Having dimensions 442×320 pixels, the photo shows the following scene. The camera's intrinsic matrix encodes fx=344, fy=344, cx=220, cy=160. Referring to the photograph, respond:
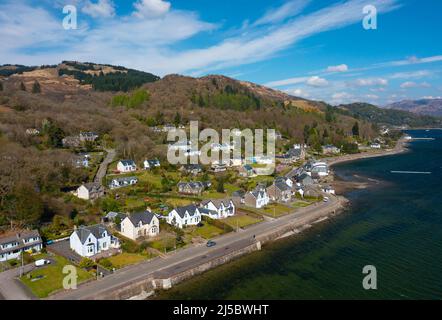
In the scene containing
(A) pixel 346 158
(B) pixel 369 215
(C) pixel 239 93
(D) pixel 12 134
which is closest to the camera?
(B) pixel 369 215

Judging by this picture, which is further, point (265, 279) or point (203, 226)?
point (203, 226)

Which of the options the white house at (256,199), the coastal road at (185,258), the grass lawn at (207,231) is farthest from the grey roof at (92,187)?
the coastal road at (185,258)

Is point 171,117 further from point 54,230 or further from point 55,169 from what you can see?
point 54,230

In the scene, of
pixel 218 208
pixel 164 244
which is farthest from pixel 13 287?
pixel 218 208

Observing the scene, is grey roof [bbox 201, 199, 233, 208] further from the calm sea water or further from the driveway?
the driveway

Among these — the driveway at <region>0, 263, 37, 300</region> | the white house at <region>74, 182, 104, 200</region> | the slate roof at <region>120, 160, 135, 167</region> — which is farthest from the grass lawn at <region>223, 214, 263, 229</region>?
the slate roof at <region>120, 160, 135, 167</region>

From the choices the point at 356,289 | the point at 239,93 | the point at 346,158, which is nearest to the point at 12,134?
the point at 356,289

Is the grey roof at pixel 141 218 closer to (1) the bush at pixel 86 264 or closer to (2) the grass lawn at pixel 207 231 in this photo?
(2) the grass lawn at pixel 207 231
